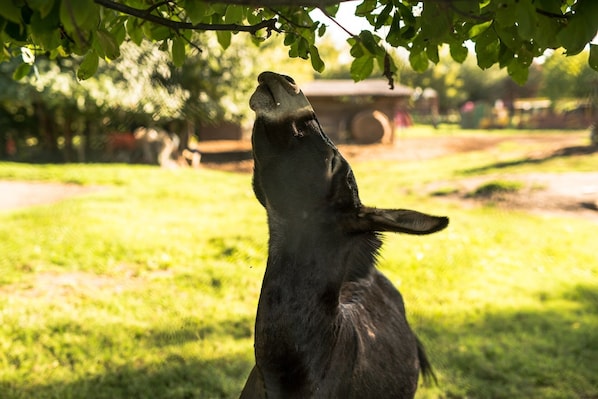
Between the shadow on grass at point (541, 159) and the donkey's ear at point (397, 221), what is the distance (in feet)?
41.1

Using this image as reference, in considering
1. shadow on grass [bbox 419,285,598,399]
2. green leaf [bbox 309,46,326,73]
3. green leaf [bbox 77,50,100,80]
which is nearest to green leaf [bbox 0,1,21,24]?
green leaf [bbox 77,50,100,80]

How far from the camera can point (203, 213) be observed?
30.3 ft

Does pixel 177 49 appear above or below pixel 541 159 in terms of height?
above

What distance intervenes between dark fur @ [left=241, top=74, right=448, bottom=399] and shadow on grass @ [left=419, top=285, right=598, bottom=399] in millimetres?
→ 2737

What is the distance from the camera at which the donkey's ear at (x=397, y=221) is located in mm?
1567

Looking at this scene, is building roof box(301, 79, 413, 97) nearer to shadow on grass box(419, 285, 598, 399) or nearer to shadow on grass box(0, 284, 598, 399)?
shadow on grass box(419, 285, 598, 399)

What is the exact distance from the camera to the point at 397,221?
1.64 m

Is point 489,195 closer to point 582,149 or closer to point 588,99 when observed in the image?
point 582,149

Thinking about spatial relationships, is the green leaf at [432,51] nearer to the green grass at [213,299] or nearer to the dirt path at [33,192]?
the green grass at [213,299]

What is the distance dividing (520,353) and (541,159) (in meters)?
12.1

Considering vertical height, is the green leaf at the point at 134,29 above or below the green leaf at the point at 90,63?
above

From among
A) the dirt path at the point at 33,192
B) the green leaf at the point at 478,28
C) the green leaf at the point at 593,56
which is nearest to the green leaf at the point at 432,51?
the green leaf at the point at 478,28

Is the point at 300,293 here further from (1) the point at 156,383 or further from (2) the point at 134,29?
(1) the point at 156,383

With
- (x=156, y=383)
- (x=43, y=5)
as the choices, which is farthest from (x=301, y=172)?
(x=156, y=383)
